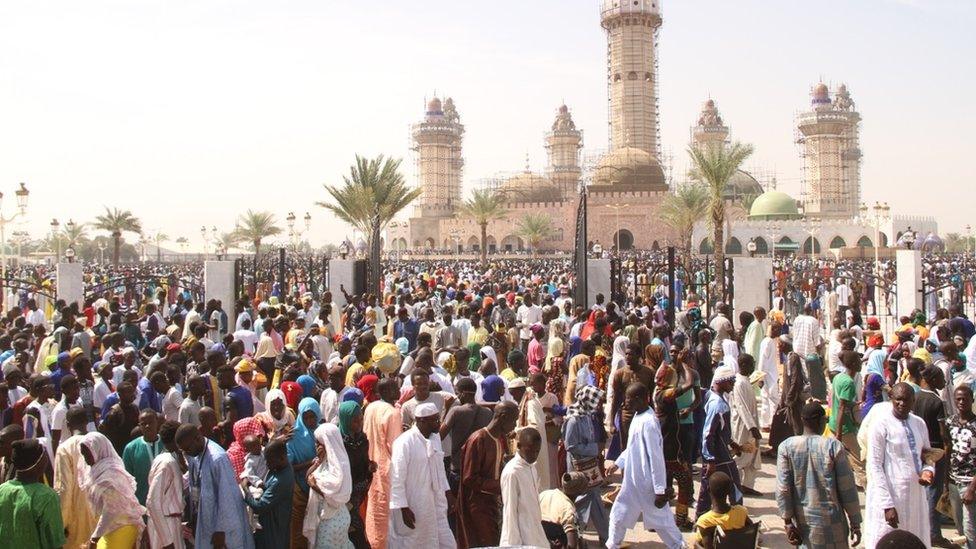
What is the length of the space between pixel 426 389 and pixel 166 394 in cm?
238

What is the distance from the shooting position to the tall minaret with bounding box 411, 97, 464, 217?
3538 inches

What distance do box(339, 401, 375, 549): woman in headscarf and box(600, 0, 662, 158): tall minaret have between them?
7336 centimetres

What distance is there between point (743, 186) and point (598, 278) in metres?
69.6

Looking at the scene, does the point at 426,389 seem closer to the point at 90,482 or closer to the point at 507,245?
the point at 90,482

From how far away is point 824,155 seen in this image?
8819 centimetres

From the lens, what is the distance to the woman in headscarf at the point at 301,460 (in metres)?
5.89

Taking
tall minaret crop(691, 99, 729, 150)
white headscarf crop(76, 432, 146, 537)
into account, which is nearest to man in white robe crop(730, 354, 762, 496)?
white headscarf crop(76, 432, 146, 537)

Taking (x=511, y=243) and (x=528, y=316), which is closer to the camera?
(x=528, y=316)

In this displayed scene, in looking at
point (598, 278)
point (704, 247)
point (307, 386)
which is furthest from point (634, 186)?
point (307, 386)

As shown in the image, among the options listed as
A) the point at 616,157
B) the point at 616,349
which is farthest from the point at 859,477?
the point at 616,157

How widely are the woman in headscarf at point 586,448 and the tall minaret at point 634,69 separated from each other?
72157 millimetres

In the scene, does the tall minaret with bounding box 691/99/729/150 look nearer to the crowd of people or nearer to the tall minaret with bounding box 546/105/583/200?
the tall minaret with bounding box 546/105/583/200

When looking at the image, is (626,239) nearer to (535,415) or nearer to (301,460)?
(535,415)

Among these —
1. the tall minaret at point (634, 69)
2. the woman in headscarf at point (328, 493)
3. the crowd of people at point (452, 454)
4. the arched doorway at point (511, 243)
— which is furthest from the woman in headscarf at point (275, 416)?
the tall minaret at point (634, 69)
